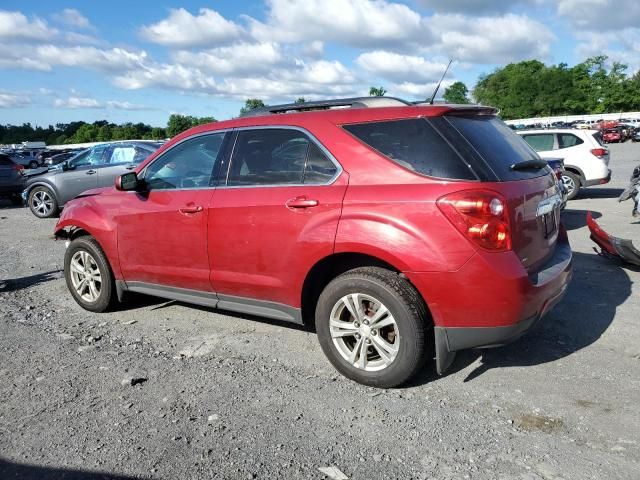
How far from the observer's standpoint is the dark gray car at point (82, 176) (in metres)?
13.2

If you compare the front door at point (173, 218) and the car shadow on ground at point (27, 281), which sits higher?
the front door at point (173, 218)

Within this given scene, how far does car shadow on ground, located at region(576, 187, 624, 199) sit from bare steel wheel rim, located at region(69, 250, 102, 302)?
Answer: 39.7ft

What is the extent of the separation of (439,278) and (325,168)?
3.61 ft

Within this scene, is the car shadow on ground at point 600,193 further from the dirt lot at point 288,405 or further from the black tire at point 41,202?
the black tire at point 41,202

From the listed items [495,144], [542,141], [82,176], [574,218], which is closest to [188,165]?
[495,144]

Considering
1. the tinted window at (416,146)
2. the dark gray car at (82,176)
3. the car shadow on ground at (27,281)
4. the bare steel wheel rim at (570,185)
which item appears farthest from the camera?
the dark gray car at (82,176)

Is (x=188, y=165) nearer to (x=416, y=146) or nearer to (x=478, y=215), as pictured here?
(x=416, y=146)

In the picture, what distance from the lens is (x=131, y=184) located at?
191 inches

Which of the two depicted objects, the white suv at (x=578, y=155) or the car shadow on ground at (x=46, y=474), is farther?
the white suv at (x=578, y=155)

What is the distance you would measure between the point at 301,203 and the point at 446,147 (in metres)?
1.03

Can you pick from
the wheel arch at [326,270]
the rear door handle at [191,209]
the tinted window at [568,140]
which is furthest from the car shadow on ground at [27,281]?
the tinted window at [568,140]

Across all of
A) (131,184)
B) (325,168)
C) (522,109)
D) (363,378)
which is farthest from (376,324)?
(522,109)

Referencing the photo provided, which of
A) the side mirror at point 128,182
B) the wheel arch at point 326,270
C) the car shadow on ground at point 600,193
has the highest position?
the car shadow on ground at point 600,193

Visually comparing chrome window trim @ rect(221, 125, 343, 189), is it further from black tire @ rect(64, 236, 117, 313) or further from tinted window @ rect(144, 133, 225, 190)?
black tire @ rect(64, 236, 117, 313)
